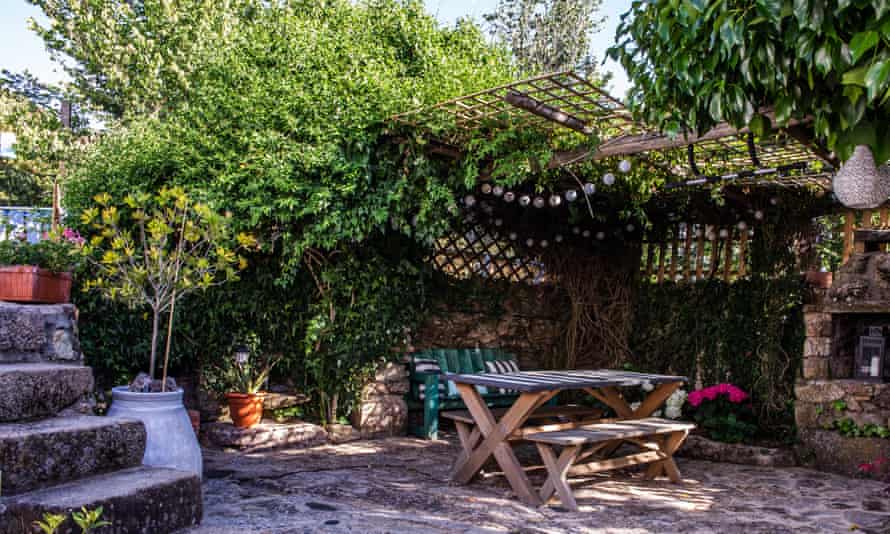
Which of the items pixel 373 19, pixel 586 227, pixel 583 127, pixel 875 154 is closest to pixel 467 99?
pixel 583 127

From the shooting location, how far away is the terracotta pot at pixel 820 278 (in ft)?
18.6

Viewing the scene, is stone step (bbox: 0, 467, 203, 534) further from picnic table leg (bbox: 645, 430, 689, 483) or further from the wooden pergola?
picnic table leg (bbox: 645, 430, 689, 483)

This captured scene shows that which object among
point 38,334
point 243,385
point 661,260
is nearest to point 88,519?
point 38,334

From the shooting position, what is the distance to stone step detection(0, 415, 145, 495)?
266 centimetres

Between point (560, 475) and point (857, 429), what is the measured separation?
268 centimetres

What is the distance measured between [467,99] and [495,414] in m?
2.13

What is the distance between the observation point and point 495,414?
4867 millimetres

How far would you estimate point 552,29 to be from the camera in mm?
14609

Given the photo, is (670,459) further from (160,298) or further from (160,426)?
(160,298)

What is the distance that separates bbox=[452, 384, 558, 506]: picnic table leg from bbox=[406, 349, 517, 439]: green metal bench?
1.45m

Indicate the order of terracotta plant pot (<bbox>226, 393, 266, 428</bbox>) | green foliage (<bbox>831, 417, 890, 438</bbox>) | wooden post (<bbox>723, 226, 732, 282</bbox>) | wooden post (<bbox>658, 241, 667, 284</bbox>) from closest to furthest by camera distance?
green foliage (<bbox>831, 417, 890, 438</bbox>)
terracotta plant pot (<bbox>226, 393, 266, 428</bbox>)
wooden post (<bbox>723, 226, 732, 282</bbox>)
wooden post (<bbox>658, 241, 667, 284</bbox>)

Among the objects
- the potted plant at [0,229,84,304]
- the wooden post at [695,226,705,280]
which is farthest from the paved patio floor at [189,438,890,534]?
the wooden post at [695,226,705,280]

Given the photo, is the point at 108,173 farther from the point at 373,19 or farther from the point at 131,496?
the point at 131,496

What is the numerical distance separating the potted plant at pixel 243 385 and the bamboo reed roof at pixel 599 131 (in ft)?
7.34
